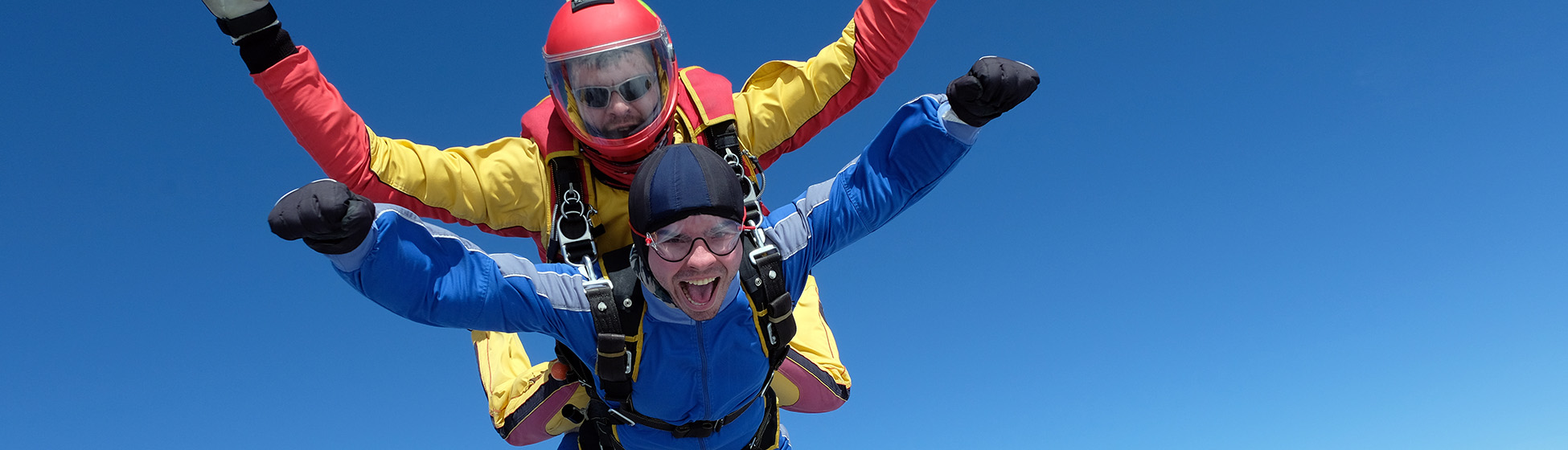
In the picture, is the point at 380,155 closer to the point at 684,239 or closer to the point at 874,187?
the point at 684,239

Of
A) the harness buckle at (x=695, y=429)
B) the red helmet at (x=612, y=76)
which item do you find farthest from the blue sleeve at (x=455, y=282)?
the harness buckle at (x=695, y=429)

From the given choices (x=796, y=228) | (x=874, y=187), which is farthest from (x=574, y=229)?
(x=874, y=187)

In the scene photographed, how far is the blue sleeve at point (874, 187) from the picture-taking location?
398 centimetres

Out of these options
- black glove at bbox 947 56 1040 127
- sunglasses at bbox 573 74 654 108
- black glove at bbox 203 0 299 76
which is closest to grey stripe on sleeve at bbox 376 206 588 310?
sunglasses at bbox 573 74 654 108

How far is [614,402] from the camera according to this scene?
454cm

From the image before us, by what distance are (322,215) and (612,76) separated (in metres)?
1.71

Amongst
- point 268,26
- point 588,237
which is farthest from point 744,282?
point 268,26

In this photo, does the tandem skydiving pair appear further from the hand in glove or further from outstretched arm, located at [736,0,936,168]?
the hand in glove

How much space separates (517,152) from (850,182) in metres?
1.41

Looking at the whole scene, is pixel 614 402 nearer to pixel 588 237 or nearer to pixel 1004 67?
pixel 588 237

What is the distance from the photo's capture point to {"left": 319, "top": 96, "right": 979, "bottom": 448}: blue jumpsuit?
12.0 feet

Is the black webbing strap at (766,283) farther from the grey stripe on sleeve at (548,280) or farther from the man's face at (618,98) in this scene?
the man's face at (618,98)

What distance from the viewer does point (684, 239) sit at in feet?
12.6

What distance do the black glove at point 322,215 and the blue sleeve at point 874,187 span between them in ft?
4.70
